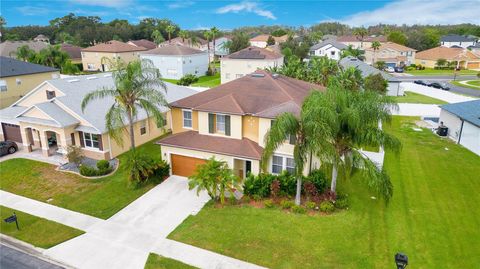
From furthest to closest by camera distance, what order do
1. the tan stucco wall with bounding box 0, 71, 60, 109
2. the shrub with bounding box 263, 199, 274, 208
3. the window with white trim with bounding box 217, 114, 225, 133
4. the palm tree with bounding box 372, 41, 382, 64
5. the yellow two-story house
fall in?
the palm tree with bounding box 372, 41, 382, 64, the tan stucco wall with bounding box 0, 71, 60, 109, the window with white trim with bounding box 217, 114, 225, 133, the yellow two-story house, the shrub with bounding box 263, 199, 274, 208

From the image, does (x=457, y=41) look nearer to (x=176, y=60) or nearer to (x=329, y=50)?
(x=329, y=50)

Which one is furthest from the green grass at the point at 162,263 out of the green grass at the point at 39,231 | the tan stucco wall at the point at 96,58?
the tan stucco wall at the point at 96,58

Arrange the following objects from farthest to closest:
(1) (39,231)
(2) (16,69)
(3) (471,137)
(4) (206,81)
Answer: (4) (206,81)
(2) (16,69)
(3) (471,137)
(1) (39,231)

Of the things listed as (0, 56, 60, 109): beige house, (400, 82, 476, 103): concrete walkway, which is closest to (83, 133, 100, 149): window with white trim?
(0, 56, 60, 109): beige house

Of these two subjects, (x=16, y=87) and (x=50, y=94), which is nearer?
(x=50, y=94)

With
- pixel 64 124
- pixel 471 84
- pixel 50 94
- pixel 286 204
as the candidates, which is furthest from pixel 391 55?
pixel 64 124

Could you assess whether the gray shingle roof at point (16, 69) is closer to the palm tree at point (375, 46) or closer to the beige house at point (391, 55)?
the palm tree at point (375, 46)

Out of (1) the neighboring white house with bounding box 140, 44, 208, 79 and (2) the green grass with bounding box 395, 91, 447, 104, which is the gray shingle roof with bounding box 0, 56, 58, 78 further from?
(2) the green grass with bounding box 395, 91, 447, 104

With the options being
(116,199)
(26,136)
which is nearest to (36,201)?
(116,199)
